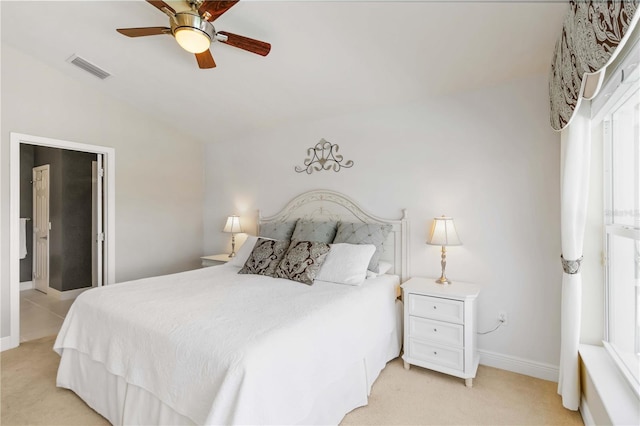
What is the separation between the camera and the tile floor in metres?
3.38

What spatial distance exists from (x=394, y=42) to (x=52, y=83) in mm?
3575

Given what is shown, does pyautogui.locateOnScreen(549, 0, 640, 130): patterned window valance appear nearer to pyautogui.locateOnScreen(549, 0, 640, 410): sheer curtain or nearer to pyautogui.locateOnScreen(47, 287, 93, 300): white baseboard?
pyautogui.locateOnScreen(549, 0, 640, 410): sheer curtain

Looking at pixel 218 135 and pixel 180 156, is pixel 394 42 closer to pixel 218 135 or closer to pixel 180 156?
pixel 218 135

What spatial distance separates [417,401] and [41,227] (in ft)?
19.6

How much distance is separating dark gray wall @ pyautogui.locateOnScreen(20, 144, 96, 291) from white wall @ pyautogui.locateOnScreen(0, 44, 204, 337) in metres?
1.22

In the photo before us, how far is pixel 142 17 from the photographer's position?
99.7 inches

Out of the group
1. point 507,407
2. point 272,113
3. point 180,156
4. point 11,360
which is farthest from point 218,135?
point 507,407

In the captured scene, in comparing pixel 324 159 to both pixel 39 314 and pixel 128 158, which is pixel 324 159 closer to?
pixel 128 158

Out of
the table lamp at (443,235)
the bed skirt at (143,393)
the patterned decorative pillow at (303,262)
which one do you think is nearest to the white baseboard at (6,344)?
the bed skirt at (143,393)

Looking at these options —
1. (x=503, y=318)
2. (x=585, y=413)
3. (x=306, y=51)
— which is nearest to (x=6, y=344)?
(x=306, y=51)

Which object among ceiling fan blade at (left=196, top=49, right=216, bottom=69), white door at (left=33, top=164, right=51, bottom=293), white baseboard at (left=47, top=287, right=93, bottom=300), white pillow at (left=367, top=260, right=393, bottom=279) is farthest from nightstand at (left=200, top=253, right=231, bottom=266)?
white door at (left=33, top=164, right=51, bottom=293)

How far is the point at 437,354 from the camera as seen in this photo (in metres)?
2.42

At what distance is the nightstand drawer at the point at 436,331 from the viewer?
2.34m

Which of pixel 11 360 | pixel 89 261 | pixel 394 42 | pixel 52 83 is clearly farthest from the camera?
pixel 89 261
